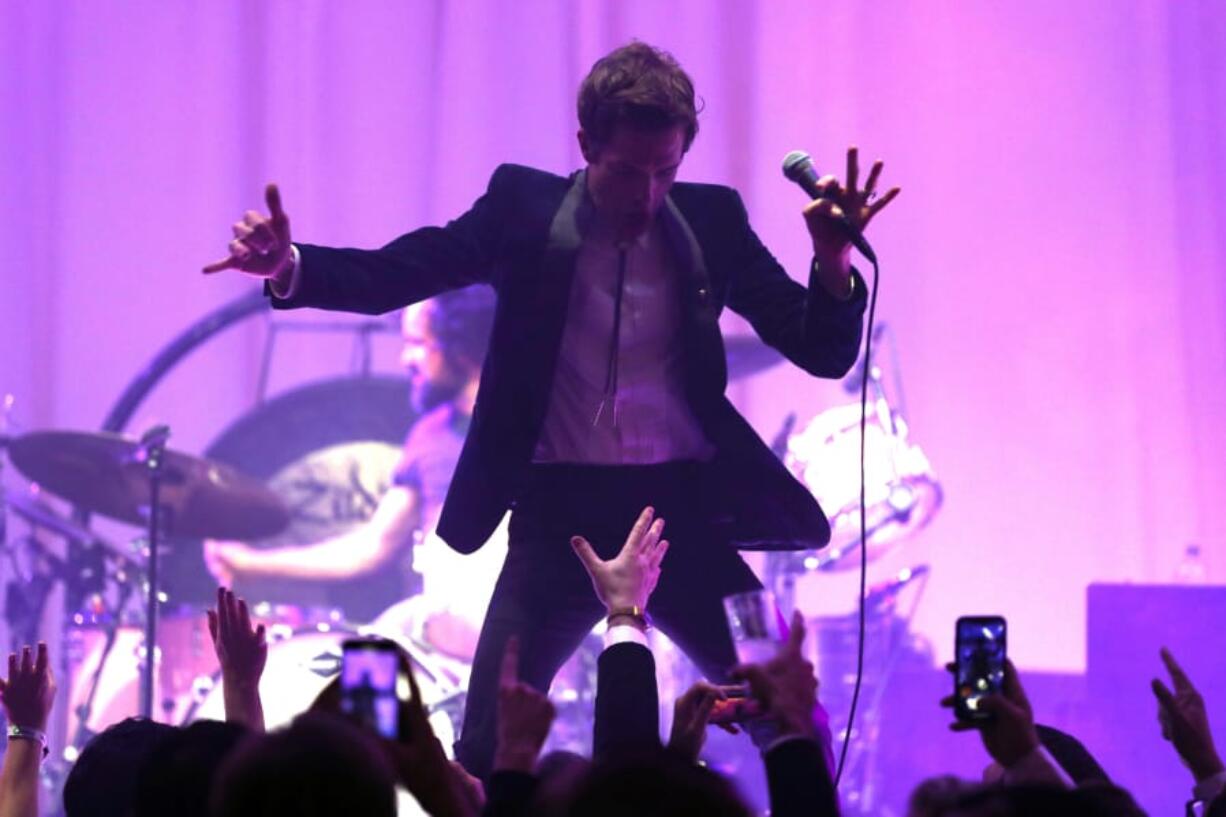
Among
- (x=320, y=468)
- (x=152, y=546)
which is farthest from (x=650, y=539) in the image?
(x=320, y=468)

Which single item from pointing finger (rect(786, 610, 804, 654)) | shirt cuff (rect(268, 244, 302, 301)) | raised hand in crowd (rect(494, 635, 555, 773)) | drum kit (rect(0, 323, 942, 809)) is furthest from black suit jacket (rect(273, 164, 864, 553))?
drum kit (rect(0, 323, 942, 809))

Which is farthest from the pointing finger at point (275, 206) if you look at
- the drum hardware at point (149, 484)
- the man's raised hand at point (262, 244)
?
the drum hardware at point (149, 484)

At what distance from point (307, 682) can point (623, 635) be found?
2905 millimetres

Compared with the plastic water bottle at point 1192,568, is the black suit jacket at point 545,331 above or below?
Result: above

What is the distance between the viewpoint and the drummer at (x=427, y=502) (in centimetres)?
547

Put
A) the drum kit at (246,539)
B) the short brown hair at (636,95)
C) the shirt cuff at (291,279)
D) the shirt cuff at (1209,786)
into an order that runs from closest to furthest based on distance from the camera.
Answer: the shirt cuff at (1209,786)
the shirt cuff at (291,279)
the short brown hair at (636,95)
the drum kit at (246,539)

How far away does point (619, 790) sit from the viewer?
1.32 meters

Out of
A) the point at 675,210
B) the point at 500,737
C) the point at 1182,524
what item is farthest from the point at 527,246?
the point at 1182,524

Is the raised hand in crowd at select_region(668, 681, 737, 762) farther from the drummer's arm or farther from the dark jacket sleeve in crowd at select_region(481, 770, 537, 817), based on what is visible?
the drummer's arm

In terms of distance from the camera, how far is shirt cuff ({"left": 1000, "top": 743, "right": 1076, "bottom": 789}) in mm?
1852

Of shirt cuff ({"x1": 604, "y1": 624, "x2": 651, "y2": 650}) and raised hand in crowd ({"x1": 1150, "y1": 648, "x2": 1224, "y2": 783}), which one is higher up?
shirt cuff ({"x1": 604, "y1": 624, "x2": 651, "y2": 650})

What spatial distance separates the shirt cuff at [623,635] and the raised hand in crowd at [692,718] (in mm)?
199

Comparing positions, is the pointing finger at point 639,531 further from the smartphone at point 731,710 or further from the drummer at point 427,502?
the drummer at point 427,502

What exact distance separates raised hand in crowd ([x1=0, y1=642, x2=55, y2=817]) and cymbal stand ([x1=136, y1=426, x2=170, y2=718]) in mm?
2507
